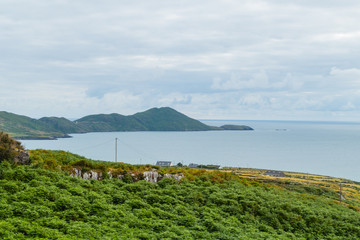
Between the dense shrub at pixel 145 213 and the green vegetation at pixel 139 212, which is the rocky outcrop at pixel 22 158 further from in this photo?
the dense shrub at pixel 145 213

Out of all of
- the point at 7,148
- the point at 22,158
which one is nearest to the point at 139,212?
the point at 22,158

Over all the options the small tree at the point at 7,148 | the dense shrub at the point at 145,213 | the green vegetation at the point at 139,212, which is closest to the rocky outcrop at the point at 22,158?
the small tree at the point at 7,148

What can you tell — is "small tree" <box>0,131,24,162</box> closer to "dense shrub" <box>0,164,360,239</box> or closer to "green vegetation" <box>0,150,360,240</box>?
"green vegetation" <box>0,150,360,240</box>

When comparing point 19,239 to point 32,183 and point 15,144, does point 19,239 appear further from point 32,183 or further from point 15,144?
point 15,144

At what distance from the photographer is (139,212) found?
15.0 metres

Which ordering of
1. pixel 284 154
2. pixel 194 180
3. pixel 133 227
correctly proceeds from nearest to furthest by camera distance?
1. pixel 133 227
2. pixel 194 180
3. pixel 284 154

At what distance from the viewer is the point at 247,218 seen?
17.2m

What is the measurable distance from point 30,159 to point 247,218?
14.4 m

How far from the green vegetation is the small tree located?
985 mm

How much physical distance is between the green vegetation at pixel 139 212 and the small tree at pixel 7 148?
98 centimetres

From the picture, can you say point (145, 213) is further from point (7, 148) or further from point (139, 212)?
point (7, 148)

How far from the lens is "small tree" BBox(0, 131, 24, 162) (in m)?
18.8

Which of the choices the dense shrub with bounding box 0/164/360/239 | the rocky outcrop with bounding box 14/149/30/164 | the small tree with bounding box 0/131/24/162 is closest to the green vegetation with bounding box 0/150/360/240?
the dense shrub with bounding box 0/164/360/239

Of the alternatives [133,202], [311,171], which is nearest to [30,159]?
[133,202]
